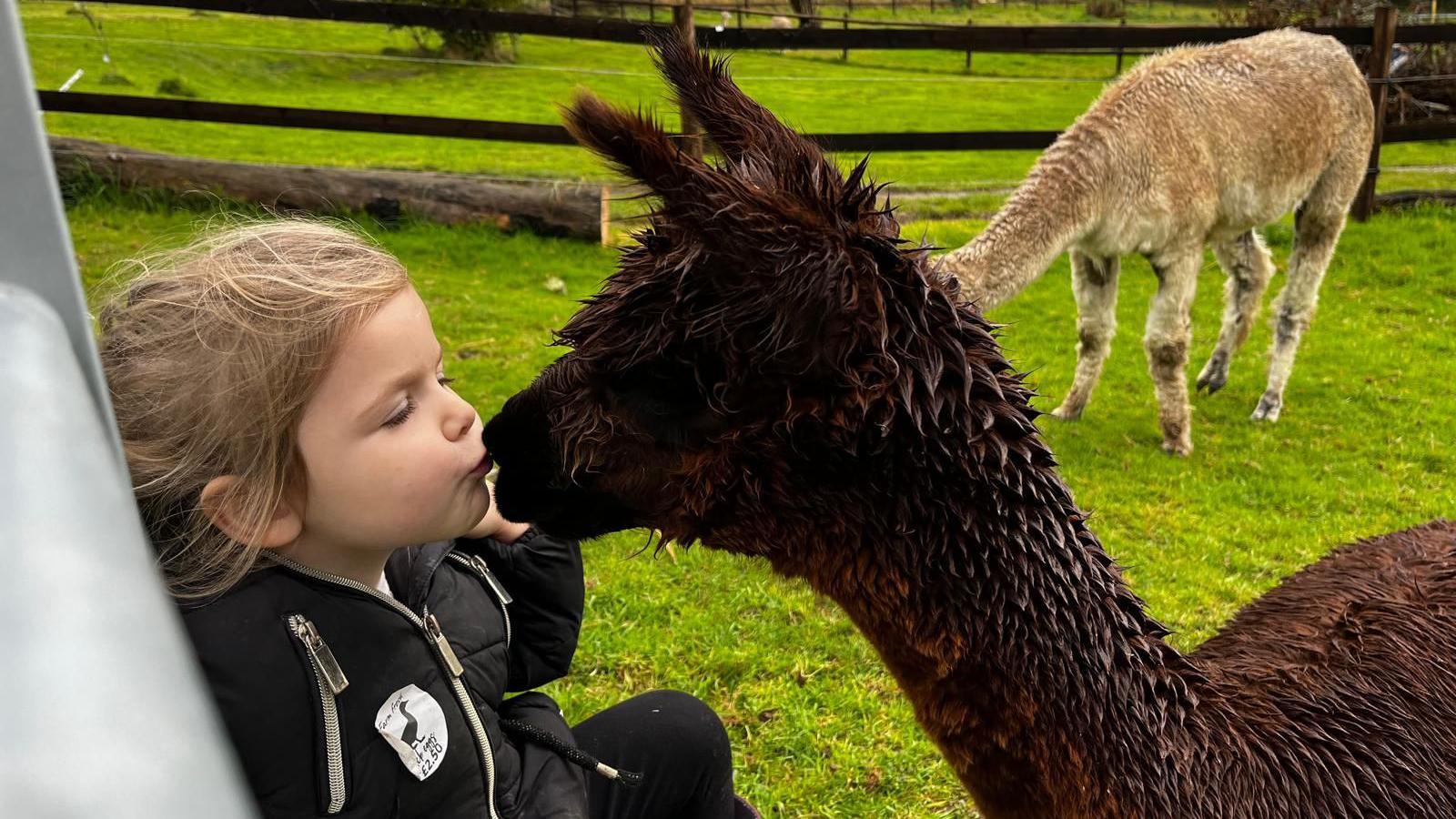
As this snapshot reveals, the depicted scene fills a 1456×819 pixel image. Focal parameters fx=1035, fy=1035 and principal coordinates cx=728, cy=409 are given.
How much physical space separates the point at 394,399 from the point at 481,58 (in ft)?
61.5

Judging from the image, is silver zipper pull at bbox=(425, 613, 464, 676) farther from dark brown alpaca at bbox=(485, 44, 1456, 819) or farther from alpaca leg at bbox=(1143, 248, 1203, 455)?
alpaca leg at bbox=(1143, 248, 1203, 455)

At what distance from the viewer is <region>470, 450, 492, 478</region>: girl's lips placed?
1.46 m

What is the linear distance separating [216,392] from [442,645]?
0.49 m

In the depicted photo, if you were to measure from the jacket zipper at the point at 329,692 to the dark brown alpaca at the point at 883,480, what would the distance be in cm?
32

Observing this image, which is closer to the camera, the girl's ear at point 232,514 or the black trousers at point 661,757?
the girl's ear at point 232,514

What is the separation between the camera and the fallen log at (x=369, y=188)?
7.96m

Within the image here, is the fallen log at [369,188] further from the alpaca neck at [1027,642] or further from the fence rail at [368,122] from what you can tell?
the alpaca neck at [1027,642]

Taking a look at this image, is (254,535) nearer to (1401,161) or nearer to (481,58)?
(1401,161)

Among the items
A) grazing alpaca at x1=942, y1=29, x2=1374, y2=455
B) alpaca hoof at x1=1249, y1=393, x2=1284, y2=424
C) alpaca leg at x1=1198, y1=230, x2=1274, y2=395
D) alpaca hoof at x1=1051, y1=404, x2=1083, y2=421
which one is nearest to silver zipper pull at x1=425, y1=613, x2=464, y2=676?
grazing alpaca at x1=942, y1=29, x2=1374, y2=455

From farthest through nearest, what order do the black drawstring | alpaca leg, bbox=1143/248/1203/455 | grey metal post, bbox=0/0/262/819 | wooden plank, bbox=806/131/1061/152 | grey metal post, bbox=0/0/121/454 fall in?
wooden plank, bbox=806/131/1061/152 < alpaca leg, bbox=1143/248/1203/455 < the black drawstring < grey metal post, bbox=0/0/121/454 < grey metal post, bbox=0/0/262/819

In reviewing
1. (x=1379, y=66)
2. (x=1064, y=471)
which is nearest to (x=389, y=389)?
(x=1064, y=471)

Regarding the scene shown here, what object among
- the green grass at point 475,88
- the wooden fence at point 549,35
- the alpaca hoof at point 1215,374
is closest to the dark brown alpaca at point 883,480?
the alpaca hoof at point 1215,374

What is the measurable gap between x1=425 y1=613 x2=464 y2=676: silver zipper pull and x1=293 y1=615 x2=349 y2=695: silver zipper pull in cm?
19

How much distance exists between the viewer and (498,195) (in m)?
8.43
